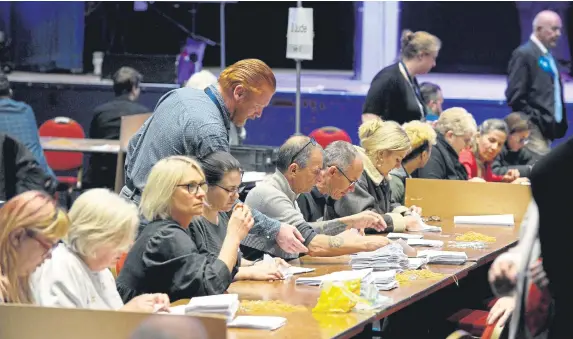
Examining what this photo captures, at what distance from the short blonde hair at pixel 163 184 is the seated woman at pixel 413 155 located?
101 inches

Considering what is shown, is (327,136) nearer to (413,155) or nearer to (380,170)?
(413,155)

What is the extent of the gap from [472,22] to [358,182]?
335 inches

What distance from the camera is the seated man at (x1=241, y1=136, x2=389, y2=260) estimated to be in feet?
15.8

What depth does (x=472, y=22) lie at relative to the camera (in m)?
13.9

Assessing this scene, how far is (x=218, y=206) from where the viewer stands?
4.25 m

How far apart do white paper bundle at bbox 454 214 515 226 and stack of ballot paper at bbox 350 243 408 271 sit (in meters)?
1.54

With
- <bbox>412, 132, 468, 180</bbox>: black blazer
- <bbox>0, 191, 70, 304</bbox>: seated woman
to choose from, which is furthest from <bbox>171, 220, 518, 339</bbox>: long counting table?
<bbox>412, 132, 468, 180</bbox>: black blazer

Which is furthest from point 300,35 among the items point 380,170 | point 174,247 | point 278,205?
point 174,247

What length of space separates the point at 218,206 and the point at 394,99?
343 cm

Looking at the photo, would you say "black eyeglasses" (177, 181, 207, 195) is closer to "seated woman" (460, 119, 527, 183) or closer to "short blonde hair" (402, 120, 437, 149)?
"short blonde hair" (402, 120, 437, 149)

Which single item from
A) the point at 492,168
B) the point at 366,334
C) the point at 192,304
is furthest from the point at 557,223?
the point at 492,168

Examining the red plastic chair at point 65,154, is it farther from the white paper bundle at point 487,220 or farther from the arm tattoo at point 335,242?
the arm tattoo at point 335,242

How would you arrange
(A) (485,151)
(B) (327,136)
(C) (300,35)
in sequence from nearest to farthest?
(A) (485,151), (B) (327,136), (C) (300,35)

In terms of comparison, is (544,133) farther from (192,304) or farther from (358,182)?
(192,304)
